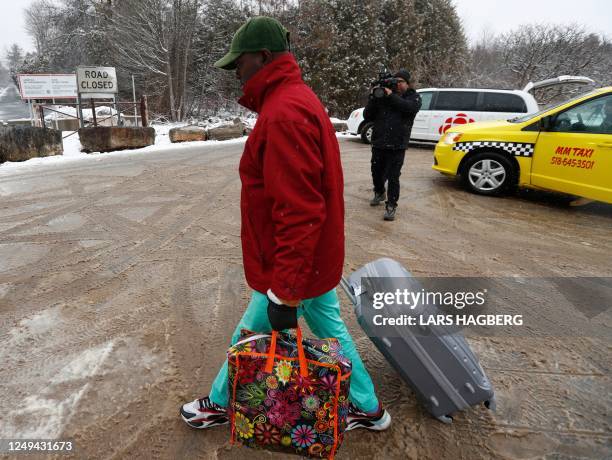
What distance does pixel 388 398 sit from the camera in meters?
2.23

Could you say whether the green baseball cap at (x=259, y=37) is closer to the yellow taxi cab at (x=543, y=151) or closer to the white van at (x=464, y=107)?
the yellow taxi cab at (x=543, y=151)

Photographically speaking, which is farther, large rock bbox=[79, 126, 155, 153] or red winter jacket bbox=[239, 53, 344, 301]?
large rock bbox=[79, 126, 155, 153]

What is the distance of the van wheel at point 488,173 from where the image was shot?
6.03 metres

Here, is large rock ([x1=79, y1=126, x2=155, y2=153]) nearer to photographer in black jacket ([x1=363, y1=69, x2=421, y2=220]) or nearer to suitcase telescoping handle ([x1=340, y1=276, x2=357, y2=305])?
photographer in black jacket ([x1=363, y1=69, x2=421, y2=220])

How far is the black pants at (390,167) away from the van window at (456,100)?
602 centimetres

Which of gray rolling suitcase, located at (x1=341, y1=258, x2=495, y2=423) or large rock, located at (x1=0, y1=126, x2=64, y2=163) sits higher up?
large rock, located at (x1=0, y1=126, x2=64, y2=163)

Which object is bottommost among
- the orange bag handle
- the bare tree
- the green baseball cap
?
the orange bag handle

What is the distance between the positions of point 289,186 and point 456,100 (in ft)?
33.2

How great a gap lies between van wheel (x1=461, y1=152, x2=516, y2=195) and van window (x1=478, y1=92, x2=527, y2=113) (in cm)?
418

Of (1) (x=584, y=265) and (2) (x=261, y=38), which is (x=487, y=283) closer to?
(1) (x=584, y=265)

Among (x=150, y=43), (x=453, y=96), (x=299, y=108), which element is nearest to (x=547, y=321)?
(x=299, y=108)

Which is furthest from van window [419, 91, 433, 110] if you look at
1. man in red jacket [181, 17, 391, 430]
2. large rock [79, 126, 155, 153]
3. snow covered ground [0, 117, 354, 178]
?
man in red jacket [181, 17, 391, 430]

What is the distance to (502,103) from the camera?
9.64 meters

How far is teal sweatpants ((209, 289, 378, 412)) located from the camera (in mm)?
1784
